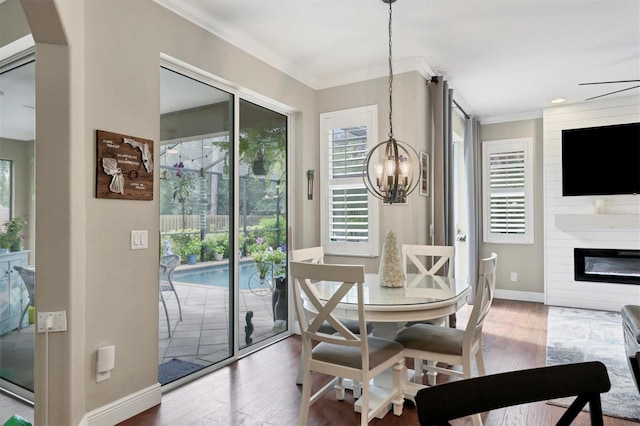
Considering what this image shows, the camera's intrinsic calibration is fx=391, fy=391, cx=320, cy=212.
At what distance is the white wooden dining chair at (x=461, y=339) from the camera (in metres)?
2.23

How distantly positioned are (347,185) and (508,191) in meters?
3.02

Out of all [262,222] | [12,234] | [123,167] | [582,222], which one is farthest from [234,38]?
[582,222]

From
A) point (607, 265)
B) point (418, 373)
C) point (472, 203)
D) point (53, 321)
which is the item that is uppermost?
point (472, 203)

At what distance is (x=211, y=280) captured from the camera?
3291 mm

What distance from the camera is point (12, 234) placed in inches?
107

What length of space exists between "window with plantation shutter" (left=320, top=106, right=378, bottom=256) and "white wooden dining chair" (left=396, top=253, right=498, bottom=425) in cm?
160

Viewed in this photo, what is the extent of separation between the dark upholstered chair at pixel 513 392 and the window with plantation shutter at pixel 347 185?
3.10m

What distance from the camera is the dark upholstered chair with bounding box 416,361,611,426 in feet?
2.73

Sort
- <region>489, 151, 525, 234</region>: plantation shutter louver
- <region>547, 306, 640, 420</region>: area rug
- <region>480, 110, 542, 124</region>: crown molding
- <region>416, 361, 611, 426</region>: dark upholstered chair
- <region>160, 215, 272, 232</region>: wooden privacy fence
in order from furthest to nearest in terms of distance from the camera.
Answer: <region>489, 151, 525, 234</region>: plantation shutter louver, <region>480, 110, 542, 124</region>: crown molding, <region>160, 215, 272, 232</region>: wooden privacy fence, <region>547, 306, 640, 420</region>: area rug, <region>416, 361, 611, 426</region>: dark upholstered chair

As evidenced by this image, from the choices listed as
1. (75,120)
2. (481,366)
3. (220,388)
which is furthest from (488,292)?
(75,120)

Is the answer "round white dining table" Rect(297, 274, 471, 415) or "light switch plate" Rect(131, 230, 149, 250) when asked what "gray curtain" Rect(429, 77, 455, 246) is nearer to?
"round white dining table" Rect(297, 274, 471, 415)

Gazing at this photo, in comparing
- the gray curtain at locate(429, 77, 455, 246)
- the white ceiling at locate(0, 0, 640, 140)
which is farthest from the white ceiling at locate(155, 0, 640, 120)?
the gray curtain at locate(429, 77, 455, 246)

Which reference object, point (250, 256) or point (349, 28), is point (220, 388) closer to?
point (250, 256)

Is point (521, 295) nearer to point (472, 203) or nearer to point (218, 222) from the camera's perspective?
point (472, 203)
